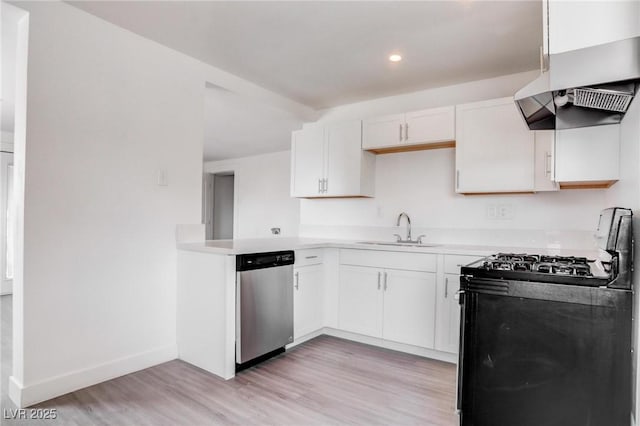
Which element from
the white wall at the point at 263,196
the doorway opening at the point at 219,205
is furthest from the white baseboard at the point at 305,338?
the doorway opening at the point at 219,205

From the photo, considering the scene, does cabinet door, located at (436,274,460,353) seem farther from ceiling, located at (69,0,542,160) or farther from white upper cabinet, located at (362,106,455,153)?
ceiling, located at (69,0,542,160)

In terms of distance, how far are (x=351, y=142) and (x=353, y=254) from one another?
3.72ft

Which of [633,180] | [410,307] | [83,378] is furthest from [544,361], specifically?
[83,378]

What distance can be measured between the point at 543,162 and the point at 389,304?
1.59 meters

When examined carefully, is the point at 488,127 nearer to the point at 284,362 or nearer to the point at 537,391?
the point at 537,391

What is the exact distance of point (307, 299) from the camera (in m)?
3.17

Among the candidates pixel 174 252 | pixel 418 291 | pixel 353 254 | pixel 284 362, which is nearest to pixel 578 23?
pixel 418 291

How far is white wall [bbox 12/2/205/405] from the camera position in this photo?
2148 mm

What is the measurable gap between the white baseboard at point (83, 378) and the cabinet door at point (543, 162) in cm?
302

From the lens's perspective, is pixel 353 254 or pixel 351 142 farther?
pixel 351 142

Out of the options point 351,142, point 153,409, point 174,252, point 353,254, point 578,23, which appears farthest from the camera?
point 351,142

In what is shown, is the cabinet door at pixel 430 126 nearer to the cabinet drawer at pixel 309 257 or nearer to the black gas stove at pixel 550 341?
the cabinet drawer at pixel 309 257

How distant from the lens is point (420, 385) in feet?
7.86

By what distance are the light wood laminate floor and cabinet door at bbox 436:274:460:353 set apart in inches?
6.4
